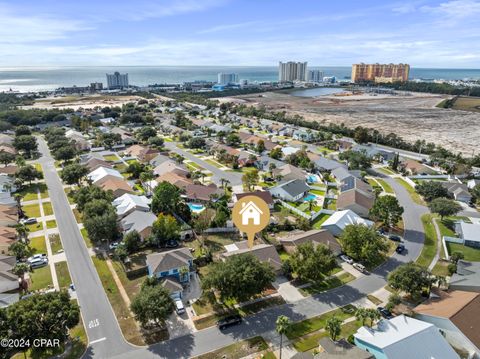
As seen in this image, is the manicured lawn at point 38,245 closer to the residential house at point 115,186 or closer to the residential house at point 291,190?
the residential house at point 115,186

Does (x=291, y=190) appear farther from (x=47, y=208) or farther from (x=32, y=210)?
(x=32, y=210)

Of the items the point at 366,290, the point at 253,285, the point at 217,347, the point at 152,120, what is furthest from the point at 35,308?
the point at 152,120

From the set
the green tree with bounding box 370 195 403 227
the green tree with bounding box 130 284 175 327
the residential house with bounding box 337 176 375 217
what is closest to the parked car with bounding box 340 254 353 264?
the green tree with bounding box 370 195 403 227

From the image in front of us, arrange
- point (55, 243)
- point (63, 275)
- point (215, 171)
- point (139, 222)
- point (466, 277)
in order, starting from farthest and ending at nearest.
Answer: point (215, 171) → point (139, 222) → point (55, 243) → point (63, 275) → point (466, 277)

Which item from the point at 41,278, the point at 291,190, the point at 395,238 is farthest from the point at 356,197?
the point at 41,278

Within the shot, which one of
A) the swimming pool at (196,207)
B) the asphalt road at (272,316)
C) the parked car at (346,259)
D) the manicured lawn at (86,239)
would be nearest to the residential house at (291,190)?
the swimming pool at (196,207)

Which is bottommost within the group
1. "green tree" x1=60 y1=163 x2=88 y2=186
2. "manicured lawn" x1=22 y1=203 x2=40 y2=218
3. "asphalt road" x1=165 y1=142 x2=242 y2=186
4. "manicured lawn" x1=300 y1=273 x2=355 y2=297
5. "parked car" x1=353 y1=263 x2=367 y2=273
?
"manicured lawn" x1=300 y1=273 x2=355 y2=297

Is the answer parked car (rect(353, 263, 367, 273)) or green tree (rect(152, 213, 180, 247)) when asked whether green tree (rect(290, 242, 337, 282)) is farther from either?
green tree (rect(152, 213, 180, 247))
